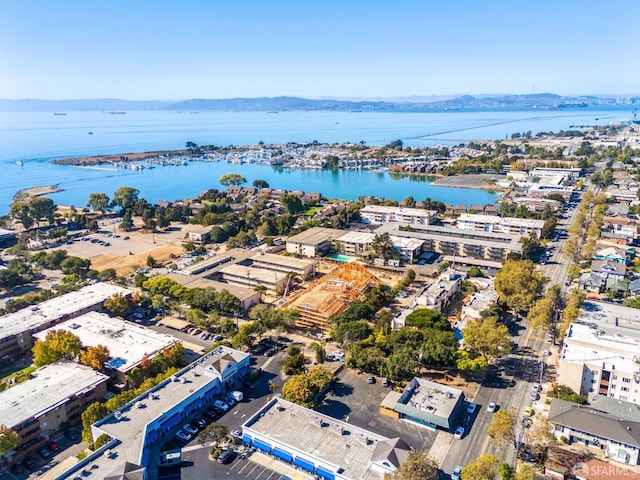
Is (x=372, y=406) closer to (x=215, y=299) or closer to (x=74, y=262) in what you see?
(x=215, y=299)

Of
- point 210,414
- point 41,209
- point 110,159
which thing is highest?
point 110,159

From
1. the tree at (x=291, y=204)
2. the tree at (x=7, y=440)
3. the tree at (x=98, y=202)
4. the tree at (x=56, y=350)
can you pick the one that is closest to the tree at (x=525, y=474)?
the tree at (x=7, y=440)

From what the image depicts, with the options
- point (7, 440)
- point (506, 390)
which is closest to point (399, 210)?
point (506, 390)

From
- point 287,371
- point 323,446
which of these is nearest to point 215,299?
point 287,371

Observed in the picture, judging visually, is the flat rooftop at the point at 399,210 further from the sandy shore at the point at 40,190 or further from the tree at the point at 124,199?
the sandy shore at the point at 40,190

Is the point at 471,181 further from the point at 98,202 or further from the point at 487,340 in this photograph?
the point at 98,202

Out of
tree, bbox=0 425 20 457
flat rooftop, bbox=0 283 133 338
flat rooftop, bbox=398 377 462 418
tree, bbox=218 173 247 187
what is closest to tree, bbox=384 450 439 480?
flat rooftop, bbox=398 377 462 418
